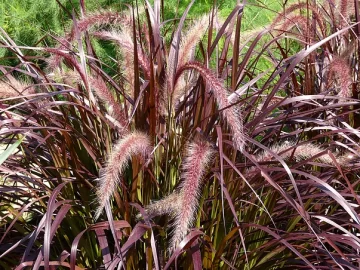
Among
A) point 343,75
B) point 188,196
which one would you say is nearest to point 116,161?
point 188,196

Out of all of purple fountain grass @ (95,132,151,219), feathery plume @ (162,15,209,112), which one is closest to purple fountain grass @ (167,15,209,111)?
feathery plume @ (162,15,209,112)

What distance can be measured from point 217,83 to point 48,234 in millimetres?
Answer: 671

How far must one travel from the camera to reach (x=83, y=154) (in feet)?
8.09

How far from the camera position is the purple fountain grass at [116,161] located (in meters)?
1.75

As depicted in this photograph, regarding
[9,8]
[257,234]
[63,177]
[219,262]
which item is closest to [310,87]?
[257,234]

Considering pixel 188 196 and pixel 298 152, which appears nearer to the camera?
pixel 188 196

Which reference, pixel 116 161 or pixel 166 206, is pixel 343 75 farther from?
pixel 116 161

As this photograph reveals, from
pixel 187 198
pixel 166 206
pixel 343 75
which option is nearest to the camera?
pixel 187 198

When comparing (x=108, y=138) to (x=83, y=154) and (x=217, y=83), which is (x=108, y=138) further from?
(x=217, y=83)

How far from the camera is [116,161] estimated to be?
1786 mm

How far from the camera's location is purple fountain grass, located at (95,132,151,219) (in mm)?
1745

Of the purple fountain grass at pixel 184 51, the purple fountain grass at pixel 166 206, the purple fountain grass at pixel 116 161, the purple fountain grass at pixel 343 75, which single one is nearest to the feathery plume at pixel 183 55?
the purple fountain grass at pixel 184 51

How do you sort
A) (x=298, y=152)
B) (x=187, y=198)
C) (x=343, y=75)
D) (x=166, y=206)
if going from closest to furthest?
(x=187, y=198)
(x=166, y=206)
(x=298, y=152)
(x=343, y=75)

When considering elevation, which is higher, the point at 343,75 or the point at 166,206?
the point at 343,75
